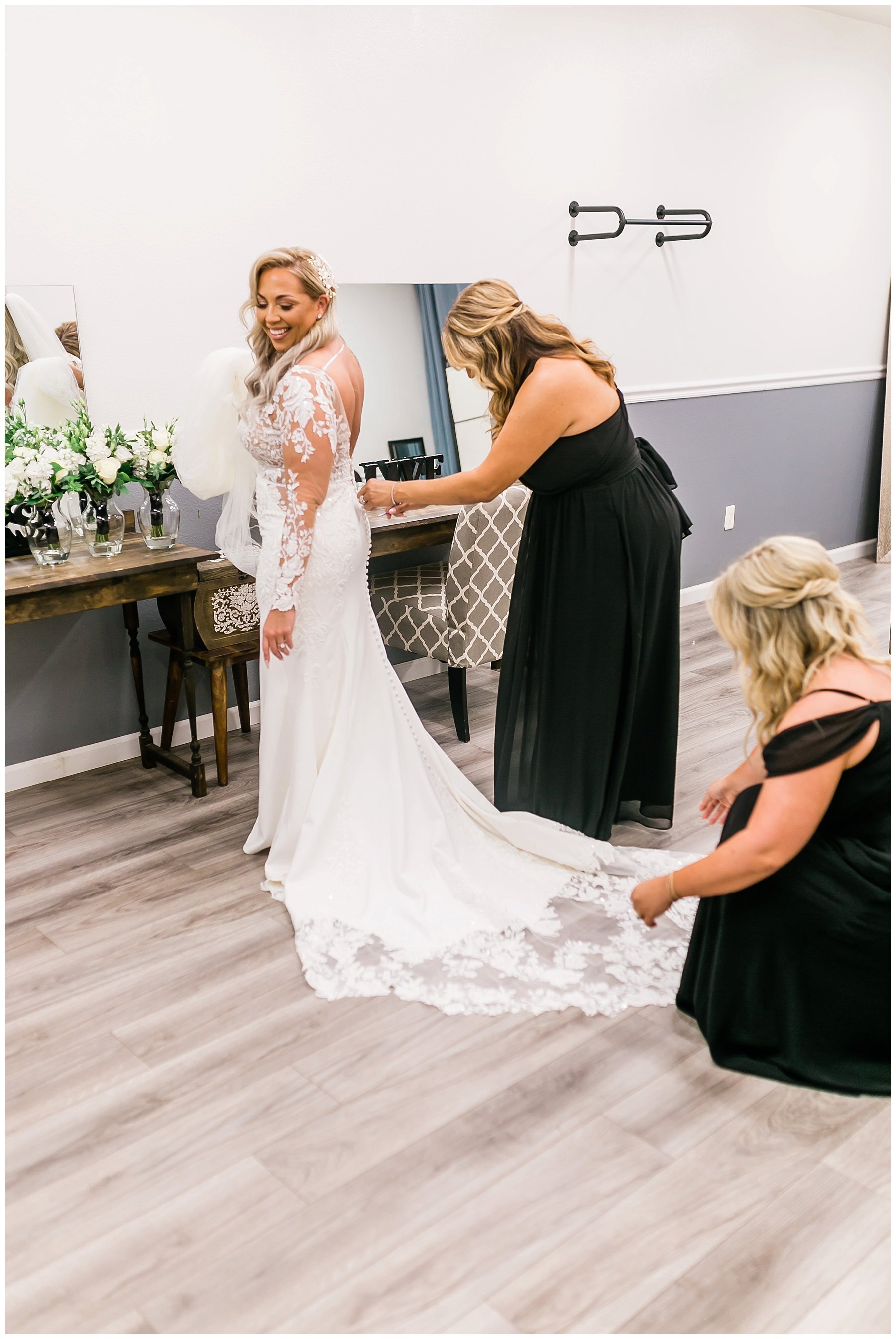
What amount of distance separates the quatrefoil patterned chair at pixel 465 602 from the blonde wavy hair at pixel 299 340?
2.95ft

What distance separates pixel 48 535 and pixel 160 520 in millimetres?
350

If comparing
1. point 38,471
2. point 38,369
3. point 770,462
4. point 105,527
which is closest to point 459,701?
point 105,527

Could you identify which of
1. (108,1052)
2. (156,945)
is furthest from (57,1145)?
(156,945)

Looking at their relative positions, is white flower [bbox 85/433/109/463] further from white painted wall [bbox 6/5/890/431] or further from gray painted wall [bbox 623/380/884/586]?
gray painted wall [bbox 623/380/884/586]

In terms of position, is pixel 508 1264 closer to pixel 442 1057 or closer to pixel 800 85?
pixel 442 1057

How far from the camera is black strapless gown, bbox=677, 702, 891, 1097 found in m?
1.83

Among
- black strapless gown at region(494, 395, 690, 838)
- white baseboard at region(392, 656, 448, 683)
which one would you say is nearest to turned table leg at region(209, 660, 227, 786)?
black strapless gown at region(494, 395, 690, 838)

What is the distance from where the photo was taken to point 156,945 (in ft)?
8.17

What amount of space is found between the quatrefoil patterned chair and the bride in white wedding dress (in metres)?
0.75

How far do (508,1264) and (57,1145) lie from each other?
84 cm

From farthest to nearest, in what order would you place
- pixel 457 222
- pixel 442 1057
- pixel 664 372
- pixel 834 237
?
1. pixel 834 237
2. pixel 664 372
3. pixel 457 222
4. pixel 442 1057

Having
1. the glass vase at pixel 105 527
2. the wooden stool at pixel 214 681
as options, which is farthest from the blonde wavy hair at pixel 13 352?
the wooden stool at pixel 214 681

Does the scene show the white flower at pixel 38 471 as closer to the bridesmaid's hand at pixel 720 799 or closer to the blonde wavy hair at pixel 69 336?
the blonde wavy hair at pixel 69 336

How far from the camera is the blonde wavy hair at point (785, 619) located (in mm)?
1771
